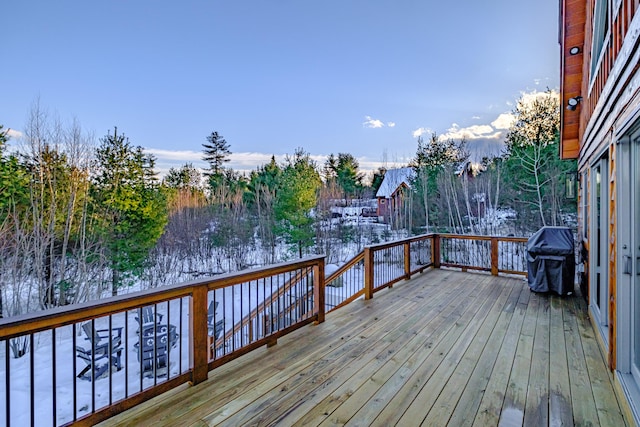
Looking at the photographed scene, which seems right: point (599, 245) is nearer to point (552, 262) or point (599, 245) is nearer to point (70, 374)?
point (552, 262)

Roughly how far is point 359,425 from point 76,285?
1048cm

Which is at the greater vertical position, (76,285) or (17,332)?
(17,332)

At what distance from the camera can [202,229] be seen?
1502cm

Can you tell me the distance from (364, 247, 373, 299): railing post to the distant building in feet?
36.5

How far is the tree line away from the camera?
26.6 feet

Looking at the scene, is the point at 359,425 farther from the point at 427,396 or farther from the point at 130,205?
the point at 130,205

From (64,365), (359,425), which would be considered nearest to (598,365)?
(359,425)

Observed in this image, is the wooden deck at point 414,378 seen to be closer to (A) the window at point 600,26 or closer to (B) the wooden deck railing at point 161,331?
(B) the wooden deck railing at point 161,331

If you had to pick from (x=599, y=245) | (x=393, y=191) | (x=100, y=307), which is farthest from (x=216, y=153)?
(x=599, y=245)

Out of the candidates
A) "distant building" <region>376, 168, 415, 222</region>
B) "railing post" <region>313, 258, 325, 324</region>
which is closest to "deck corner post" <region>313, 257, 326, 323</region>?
"railing post" <region>313, 258, 325, 324</region>

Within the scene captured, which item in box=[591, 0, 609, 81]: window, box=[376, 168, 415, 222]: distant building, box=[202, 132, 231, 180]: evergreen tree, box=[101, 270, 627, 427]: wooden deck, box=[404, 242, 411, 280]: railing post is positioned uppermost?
box=[202, 132, 231, 180]: evergreen tree

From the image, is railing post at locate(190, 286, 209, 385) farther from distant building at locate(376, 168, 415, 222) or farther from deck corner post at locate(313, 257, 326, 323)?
distant building at locate(376, 168, 415, 222)

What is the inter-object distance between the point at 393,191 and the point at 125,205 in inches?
550

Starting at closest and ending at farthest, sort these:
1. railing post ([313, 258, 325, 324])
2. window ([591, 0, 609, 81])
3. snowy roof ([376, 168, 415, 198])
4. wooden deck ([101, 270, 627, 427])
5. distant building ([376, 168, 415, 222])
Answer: wooden deck ([101, 270, 627, 427]) < window ([591, 0, 609, 81]) < railing post ([313, 258, 325, 324]) < distant building ([376, 168, 415, 222]) < snowy roof ([376, 168, 415, 198])
